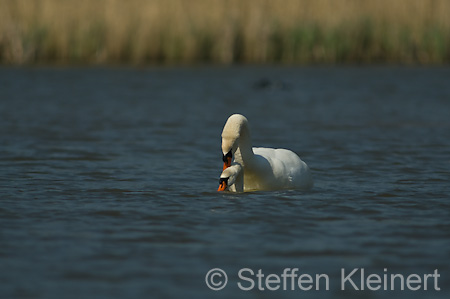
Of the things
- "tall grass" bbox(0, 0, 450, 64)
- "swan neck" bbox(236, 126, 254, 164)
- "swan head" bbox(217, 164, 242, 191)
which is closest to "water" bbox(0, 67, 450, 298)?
"swan head" bbox(217, 164, 242, 191)

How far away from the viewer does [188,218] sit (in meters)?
5.48

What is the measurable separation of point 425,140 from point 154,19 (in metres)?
11.1

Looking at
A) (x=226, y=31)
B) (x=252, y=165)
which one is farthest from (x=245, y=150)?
(x=226, y=31)

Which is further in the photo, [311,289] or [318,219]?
[318,219]

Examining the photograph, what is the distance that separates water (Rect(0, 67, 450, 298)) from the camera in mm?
4199

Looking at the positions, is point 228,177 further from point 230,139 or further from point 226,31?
A: point 226,31

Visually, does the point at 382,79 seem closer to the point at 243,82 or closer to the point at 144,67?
the point at 243,82

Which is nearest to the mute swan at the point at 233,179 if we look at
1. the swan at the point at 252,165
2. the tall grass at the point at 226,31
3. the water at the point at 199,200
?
the swan at the point at 252,165

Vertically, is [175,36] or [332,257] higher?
[175,36]

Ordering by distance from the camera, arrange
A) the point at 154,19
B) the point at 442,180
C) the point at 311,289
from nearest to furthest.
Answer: the point at 311,289 < the point at 442,180 < the point at 154,19

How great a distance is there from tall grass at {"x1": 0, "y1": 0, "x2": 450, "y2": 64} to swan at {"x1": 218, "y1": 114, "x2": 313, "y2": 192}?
1349cm

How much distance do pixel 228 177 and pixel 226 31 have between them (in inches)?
565

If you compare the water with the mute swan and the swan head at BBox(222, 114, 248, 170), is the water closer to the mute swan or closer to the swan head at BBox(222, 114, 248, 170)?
the mute swan

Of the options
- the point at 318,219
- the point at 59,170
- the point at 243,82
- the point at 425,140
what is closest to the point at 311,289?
the point at 318,219
